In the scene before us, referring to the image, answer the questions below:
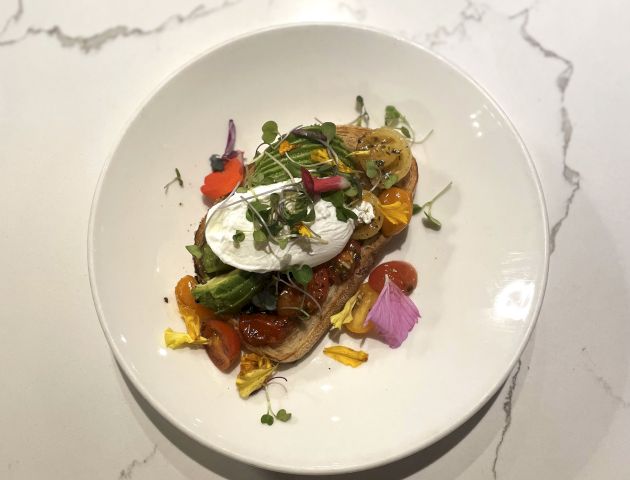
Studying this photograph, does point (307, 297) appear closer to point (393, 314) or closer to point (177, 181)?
point (393, 314)

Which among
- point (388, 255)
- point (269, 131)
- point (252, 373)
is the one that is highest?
point (269, 131)

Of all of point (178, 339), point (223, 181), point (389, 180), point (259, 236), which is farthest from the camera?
point (223, 181)

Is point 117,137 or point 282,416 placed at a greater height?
point 117,137

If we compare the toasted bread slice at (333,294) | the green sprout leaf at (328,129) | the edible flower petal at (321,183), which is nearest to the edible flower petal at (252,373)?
the toasted bread slice at (333,294)

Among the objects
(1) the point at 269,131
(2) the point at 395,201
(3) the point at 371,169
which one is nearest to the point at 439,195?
(2) the point at 395,201

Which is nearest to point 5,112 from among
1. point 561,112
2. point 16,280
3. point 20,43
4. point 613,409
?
point 20,43

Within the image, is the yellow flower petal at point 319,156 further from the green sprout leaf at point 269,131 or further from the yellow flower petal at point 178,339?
the yellow flower petal at point 178,339
